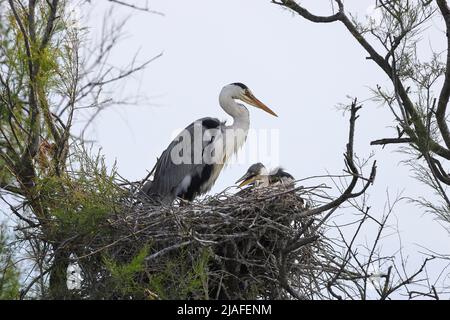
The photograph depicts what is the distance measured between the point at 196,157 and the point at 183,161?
11 cm

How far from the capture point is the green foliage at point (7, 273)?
17.7 ft

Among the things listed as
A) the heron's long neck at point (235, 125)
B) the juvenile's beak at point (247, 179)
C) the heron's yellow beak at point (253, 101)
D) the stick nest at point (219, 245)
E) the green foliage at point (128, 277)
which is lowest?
the green foliage at point (128, 277)

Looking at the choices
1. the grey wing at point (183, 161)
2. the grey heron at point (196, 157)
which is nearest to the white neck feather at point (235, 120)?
the grey heron at point (196, 157)

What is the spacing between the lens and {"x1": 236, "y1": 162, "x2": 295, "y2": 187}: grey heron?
304 inches

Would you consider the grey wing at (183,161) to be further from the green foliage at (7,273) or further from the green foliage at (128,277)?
the green foliage at (128,277)

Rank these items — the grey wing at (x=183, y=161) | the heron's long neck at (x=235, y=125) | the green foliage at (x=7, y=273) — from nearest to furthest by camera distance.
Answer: the green foliage at (x=7, y=273), the grey wing at (x=183, y=161), the heron's long neck at (x=235, y=125)

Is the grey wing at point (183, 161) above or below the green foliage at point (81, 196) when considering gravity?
above

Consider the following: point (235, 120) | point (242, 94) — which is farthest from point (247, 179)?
point (242, 94)

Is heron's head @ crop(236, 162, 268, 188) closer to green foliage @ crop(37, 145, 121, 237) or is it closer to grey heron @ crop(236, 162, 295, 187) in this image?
grey heron @ crop(236, 162, 295, 187)

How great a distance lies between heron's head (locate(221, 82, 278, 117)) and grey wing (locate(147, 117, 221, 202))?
433mm

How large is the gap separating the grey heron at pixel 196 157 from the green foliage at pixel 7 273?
207 cm

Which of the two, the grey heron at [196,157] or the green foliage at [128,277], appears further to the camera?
the grey heron at [196,157]

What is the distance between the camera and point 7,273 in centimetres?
557

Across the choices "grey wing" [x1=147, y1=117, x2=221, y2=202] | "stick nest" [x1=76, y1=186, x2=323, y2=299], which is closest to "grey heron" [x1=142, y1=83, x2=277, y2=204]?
"grey wing" [x1=147, y1=117, x2=221, y2=202]
